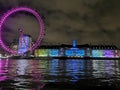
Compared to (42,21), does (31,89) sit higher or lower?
lower

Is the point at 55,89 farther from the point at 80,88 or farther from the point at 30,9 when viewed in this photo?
the point at 30,9

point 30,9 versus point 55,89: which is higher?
point 30,9

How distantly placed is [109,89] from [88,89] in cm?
194

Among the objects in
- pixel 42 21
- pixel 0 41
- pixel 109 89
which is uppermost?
pixel 42 21

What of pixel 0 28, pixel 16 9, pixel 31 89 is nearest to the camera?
pixel 31 89

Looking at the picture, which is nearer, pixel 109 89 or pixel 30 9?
pixel 109 89

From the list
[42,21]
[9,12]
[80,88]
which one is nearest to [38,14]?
[42,21]

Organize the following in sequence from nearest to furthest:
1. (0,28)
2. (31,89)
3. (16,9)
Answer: (31,89) → (0,28) → (16,9)

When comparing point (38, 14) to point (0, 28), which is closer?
point (0, 28)

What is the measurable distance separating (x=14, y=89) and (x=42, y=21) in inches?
3257

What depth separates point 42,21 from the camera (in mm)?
105562

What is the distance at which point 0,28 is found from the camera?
94438mm

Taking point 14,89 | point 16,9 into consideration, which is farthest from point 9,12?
point 14,89

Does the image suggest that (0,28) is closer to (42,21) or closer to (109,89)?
(42,21)
